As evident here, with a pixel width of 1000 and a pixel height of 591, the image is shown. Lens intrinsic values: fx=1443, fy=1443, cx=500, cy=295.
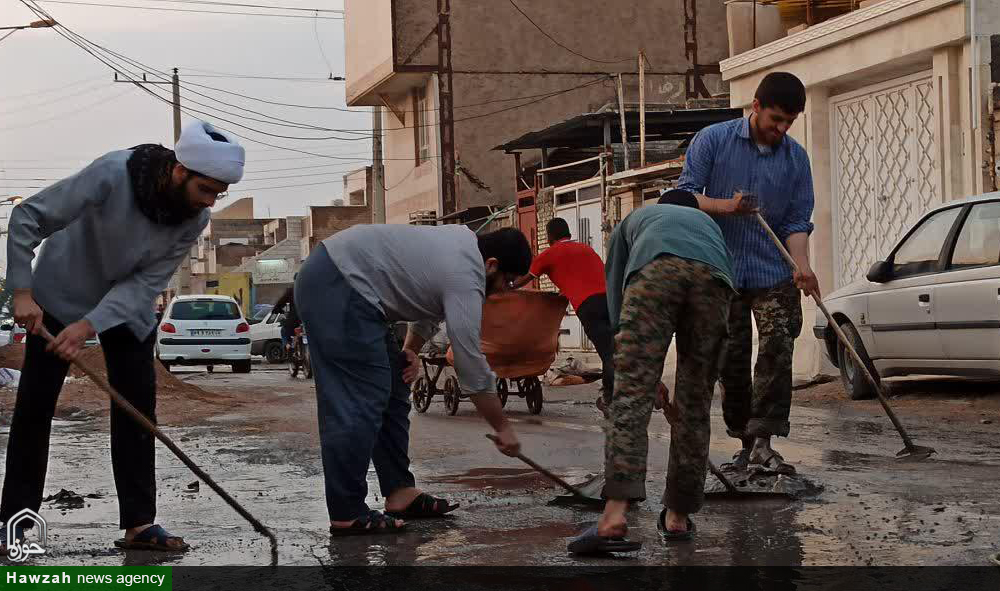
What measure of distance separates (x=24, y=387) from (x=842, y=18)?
14.4 meters

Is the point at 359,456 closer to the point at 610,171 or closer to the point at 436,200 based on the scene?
the point at 610,171

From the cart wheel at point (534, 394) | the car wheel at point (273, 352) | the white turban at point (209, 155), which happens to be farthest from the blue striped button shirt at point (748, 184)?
the car wheel at point (273, 352)

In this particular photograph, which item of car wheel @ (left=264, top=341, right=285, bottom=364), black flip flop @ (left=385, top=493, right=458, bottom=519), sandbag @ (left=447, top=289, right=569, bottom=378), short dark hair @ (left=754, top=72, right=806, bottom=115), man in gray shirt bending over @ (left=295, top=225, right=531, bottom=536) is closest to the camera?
man in gray shirt bending over @ (left=295, top=225, right=531, bottom=536)

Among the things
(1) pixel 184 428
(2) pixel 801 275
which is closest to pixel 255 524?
(2) pixel 801 275

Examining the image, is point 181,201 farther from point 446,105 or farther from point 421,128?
point 421,128

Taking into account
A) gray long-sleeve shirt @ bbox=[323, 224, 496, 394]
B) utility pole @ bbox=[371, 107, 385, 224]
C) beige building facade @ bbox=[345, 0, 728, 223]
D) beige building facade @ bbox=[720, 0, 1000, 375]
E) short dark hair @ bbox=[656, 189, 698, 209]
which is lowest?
gray long-sleeve shirt @ bbox=[323, 224, 496, 394]

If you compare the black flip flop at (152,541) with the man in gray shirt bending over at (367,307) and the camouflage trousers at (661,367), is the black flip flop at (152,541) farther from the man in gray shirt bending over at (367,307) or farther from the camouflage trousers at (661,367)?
the camouflage trousers at (661,367)

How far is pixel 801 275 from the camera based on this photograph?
7102 millimetres

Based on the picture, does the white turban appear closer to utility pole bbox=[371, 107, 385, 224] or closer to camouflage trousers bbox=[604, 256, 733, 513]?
camouflage trousers bbox=[604, 256, 733, 513]

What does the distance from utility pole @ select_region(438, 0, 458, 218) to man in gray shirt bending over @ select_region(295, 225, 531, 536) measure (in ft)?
104

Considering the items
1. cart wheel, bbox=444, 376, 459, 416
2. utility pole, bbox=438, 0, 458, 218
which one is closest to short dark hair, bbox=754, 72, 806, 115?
cart wheel, bbox=444, 376, 459, 416

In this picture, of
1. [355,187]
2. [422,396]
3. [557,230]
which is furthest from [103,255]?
[355,187]

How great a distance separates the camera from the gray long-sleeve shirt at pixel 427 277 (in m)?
5.67

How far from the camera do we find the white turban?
18.1 feet
